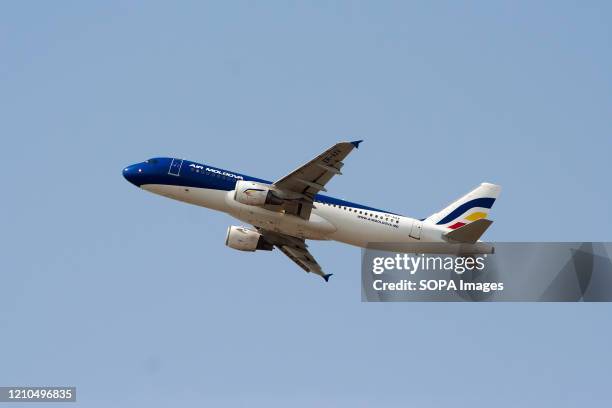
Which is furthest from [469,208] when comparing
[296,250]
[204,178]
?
[204,178]

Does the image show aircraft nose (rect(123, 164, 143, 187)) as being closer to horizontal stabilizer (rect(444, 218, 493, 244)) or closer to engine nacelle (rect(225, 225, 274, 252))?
engine nacelle (rect(225, 225, 274, 252))

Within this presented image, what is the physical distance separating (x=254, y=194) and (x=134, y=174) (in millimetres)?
9749

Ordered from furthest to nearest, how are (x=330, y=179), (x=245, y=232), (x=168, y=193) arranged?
(x=245, y=232) → (x=168, y=193) → (x=330, y=179)

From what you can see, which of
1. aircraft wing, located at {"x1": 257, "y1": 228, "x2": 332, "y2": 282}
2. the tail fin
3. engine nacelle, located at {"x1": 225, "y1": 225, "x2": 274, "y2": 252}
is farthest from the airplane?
engine nacelle, located at {"x1": 225, "y1": 225, "x2": 274, "y2": 252}

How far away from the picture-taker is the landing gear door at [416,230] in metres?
64.7

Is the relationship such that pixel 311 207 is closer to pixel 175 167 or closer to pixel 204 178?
pixel 204 178

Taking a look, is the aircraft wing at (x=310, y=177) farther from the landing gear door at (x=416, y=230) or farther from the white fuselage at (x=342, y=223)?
the landing gear door at (x=416, y=230)

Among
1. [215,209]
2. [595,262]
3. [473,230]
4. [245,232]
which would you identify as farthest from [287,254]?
[595,262]

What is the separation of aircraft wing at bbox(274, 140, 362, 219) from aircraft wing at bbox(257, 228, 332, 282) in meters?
6.81

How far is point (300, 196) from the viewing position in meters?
63.6

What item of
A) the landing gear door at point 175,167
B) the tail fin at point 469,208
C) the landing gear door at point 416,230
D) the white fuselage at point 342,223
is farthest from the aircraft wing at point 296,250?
the tail fin at point 469,208

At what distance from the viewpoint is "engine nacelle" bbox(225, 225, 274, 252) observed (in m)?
70.9

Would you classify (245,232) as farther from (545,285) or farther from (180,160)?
(545,285)

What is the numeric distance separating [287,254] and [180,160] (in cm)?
1112
